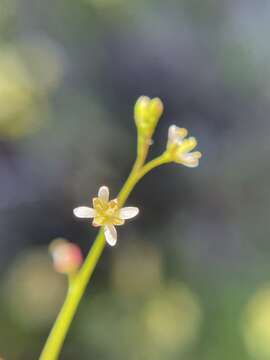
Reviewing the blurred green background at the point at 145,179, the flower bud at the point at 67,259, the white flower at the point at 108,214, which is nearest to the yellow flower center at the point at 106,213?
the white flower at the point at 108,214

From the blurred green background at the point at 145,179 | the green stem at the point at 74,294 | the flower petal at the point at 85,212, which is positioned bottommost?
the green stem at the point at 74,294

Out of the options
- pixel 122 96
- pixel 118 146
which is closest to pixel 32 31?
pixel 122 96

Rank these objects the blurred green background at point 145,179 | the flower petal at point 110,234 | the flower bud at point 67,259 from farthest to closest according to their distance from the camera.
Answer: the blurred green background at point 145,179 → the flower bud at point 67,259 → the flower petal at point 110,234

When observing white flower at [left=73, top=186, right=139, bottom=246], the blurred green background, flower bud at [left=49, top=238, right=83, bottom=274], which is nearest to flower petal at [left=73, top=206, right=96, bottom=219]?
white flower at [left=73, top=186, right=139, bottom=246]

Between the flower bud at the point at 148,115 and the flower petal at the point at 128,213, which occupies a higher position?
the flower bud at the point at 148,115

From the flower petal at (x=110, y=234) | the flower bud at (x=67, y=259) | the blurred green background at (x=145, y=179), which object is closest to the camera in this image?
the flower petal at (x=110, y=234)

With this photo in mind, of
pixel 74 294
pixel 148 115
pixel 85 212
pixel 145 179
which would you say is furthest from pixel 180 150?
pixel 145 179

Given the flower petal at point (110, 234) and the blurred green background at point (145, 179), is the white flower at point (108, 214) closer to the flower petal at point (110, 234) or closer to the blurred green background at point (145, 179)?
the flower petal at point (110, 234)

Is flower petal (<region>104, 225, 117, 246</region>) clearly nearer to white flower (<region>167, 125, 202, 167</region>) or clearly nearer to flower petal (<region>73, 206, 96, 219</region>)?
flower petal (<region>73, 206, 96, 219</region>)

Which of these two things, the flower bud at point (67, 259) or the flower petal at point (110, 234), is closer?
the flower petal at point (110, 234)

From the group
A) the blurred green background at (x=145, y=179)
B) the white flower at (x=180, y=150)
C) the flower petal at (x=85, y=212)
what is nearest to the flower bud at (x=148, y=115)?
the white flower at (x=180, y=150)
